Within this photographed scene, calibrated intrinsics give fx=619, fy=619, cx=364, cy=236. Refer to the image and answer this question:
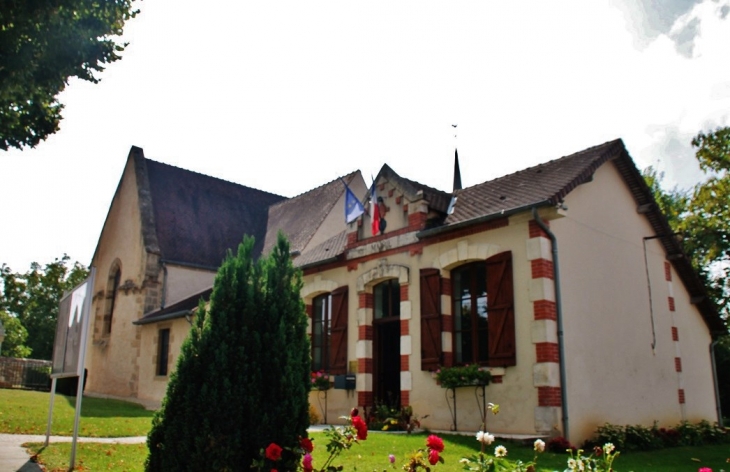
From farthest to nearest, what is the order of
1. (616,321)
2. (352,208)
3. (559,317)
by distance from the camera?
(352,208) → (616,321) → (559,317)

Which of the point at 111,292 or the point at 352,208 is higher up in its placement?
the point at 352,208

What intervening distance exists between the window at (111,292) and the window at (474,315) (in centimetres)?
1611

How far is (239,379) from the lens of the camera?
5.63 meters

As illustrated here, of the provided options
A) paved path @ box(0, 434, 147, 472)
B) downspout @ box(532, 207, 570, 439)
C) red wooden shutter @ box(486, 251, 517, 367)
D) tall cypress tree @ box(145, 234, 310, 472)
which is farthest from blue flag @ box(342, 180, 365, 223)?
tall cypress tree @ box(145, 234, 310, 472)

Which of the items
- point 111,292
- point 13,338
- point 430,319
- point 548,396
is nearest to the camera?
A: point 548,396

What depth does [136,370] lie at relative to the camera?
21500 mm

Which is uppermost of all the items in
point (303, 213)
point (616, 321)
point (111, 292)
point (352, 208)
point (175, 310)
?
point (303, 213)

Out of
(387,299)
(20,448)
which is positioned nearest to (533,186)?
(387,299)

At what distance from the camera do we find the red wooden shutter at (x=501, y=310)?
10.7m

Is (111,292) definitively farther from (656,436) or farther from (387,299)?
(656,436)

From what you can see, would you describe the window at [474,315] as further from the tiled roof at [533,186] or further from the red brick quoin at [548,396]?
the tiled roof at [533,186]

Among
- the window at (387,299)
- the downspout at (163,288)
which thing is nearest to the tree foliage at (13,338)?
the downspout at (163,288)

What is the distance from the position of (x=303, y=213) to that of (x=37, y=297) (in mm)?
34925

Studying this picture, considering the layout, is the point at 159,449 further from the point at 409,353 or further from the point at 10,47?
the point at 409,353
